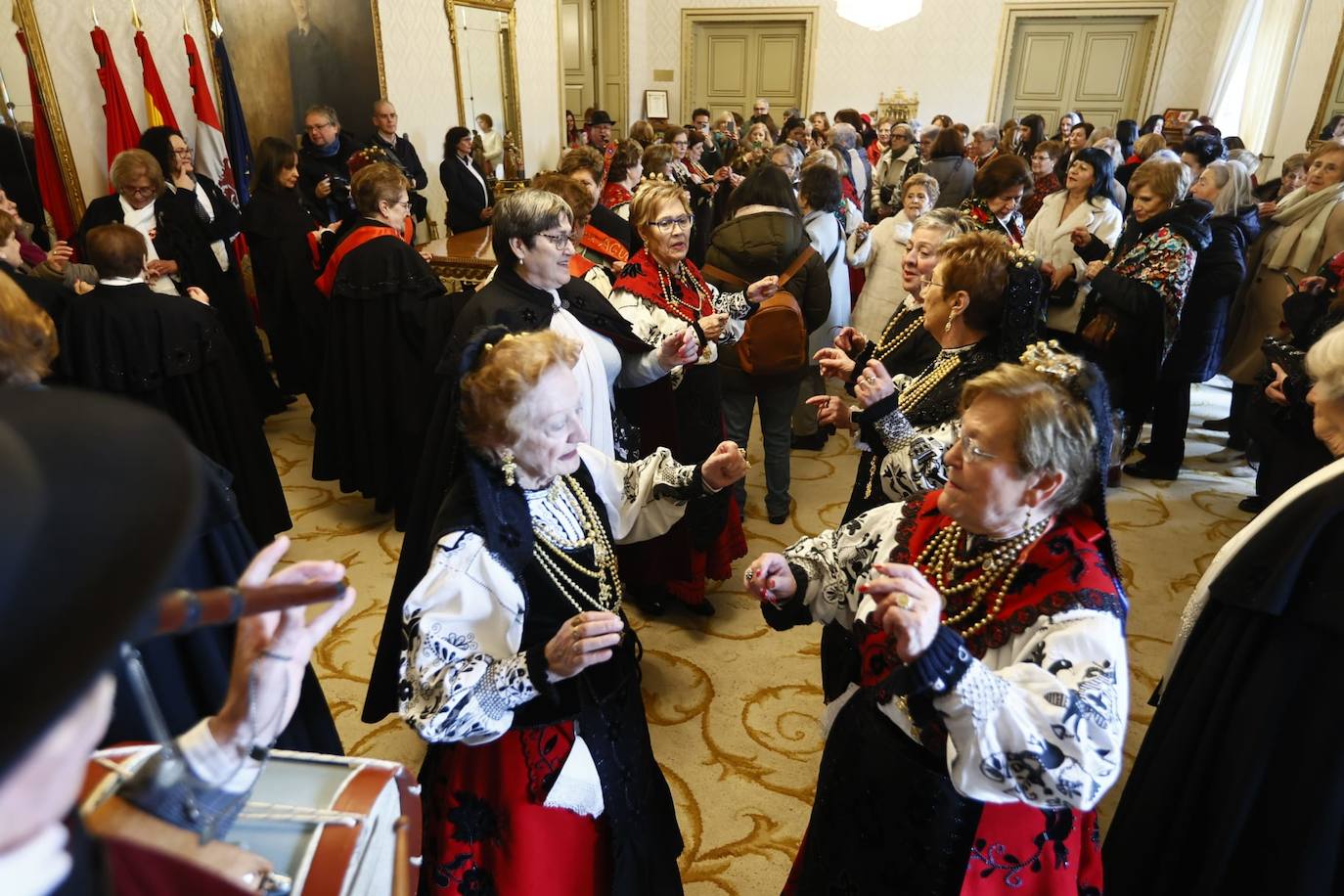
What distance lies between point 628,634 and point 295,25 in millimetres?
5793

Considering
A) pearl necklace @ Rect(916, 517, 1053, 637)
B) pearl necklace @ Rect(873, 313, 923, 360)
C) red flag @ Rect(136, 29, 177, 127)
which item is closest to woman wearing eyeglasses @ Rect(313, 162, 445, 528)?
pearl necklace @ Rect(873, 313, 923, 360)

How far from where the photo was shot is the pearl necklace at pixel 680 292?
122 inches

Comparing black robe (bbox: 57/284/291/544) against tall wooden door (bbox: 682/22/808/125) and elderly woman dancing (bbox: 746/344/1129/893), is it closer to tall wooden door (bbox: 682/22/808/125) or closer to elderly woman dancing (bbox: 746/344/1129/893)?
elderly woman dancing (bbox: 746/344/1129/893)

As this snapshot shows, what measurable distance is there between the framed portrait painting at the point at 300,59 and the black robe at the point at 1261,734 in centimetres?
620

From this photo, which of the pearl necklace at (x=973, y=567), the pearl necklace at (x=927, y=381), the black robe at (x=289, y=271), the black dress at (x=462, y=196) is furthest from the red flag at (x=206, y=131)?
the pearl necklace at (x=973, y=567)

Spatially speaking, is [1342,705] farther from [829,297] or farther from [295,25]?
[295,25]

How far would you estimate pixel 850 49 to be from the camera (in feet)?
39.9

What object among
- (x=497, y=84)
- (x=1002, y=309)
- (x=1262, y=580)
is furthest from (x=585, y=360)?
(x=497, y=84)

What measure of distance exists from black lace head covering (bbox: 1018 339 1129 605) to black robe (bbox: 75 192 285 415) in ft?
12.4

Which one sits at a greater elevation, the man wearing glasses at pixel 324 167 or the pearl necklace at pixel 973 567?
the man wearing glasses at pixel 324 167

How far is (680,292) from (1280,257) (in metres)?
3.63

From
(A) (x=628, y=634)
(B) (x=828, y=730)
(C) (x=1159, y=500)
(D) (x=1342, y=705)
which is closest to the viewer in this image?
(D) (x=1342, y=705)

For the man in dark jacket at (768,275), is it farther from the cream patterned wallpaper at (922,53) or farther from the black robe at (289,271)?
the cream patterned wallpaper at (922,53)

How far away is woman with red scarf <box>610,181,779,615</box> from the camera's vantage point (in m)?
3.02
